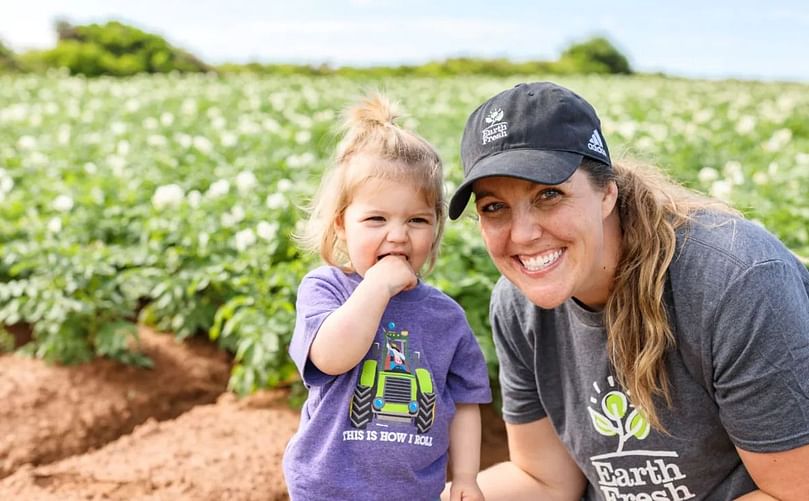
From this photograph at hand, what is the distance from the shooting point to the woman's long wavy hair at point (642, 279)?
184 cm

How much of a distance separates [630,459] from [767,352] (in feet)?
1.70

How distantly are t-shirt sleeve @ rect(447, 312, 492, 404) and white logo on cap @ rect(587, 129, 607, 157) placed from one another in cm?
52

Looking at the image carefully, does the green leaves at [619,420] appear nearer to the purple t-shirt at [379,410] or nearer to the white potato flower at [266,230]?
the purple t-shirt at [379,410]

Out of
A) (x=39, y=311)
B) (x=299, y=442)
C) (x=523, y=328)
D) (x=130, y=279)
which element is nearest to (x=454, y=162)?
(x=130, y=279)

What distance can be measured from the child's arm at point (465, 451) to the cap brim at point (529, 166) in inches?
21.2

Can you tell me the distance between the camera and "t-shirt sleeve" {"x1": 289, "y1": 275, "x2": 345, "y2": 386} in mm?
1862

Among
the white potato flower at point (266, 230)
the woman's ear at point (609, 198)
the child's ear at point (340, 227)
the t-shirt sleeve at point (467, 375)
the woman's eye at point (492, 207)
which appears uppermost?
the woman's ear at point (609, 198)

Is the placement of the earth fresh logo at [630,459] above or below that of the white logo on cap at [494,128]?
below

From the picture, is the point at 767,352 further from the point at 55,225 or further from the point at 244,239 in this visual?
the point at 55,225

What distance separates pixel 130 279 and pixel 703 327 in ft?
9.87

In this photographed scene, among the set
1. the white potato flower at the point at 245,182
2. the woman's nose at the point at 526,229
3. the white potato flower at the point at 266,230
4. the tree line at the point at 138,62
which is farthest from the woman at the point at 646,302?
the tree line at the point at 138,62

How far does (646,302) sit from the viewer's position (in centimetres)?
185

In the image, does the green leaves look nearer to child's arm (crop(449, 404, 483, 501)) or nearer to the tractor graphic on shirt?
child's arm (crop(449, 404, 483, 501))

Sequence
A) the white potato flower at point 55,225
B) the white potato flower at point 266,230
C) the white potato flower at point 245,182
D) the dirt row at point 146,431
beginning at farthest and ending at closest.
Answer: the white potato flower at point 245,182
the white potato flower at point 55,225
the white potato flower at point 266,230
the dirt row at point 146,431
